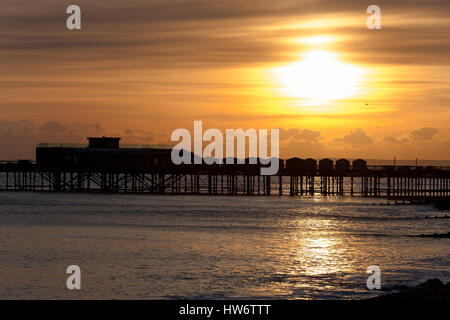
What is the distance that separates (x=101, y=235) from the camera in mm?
50969

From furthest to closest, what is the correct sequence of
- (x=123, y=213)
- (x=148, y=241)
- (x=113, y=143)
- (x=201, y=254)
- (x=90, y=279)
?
(x=113, y=143), (x=123, y=213), (x=148, y=241), (x=201, y=254), (x=90, y=279)

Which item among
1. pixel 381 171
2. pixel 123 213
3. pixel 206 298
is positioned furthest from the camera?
pixel 381 171

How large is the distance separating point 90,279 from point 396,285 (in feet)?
40.6

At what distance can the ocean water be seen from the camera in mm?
29314

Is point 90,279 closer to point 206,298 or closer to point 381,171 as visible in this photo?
point 206,298

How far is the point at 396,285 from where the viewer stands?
28.9 m

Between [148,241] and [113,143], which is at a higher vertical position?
[113,143]

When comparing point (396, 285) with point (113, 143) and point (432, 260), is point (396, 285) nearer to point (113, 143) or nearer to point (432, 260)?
point (432, 260)

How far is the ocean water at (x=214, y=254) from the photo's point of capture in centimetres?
2931

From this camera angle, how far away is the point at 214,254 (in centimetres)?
4019
